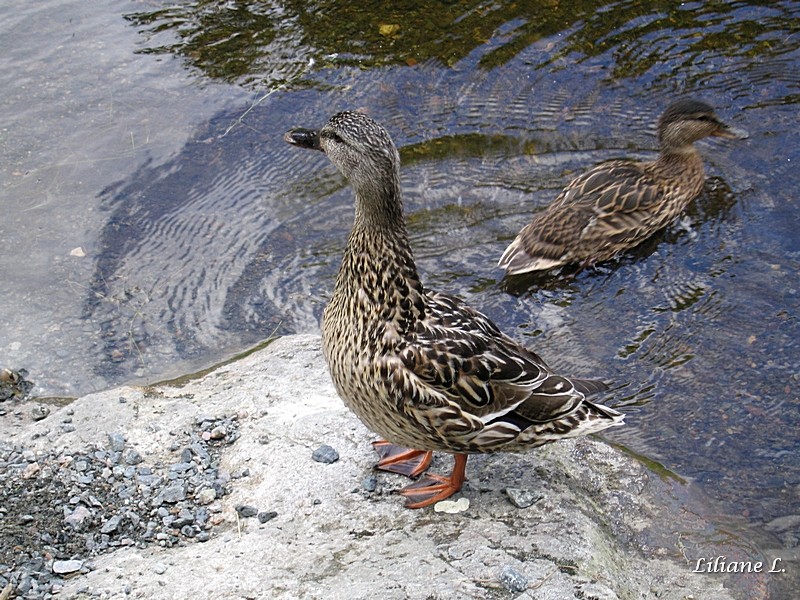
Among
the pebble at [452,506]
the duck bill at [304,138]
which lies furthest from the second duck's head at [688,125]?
the pebble at [452,506]

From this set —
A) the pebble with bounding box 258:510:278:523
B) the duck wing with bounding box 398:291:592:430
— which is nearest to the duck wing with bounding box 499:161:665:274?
the duck wing with bounding box 398:291:592:430

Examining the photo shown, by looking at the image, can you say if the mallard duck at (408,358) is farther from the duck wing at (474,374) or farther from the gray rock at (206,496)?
the gray rock at (206,496)

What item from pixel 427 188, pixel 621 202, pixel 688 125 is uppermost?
pixel 688 125

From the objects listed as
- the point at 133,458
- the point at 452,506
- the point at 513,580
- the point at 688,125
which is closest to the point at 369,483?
the point at 452,506

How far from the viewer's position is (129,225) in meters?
6.97

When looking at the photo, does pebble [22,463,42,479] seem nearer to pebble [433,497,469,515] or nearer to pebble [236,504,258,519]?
pebble [236,504,258,519]

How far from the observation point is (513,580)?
3777mm

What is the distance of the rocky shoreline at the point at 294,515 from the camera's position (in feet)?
12.7

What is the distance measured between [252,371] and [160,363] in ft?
2.43

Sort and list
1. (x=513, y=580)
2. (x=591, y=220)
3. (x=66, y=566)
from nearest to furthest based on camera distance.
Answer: (x=513, y=580) < (x=66, y=566) < (x=591, y=220)

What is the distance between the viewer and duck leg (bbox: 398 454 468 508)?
176 inches

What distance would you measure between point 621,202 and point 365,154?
3.32 meters

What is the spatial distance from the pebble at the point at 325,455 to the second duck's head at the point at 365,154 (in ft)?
4.49

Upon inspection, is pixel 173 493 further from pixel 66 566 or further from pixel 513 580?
pixel 513 580
